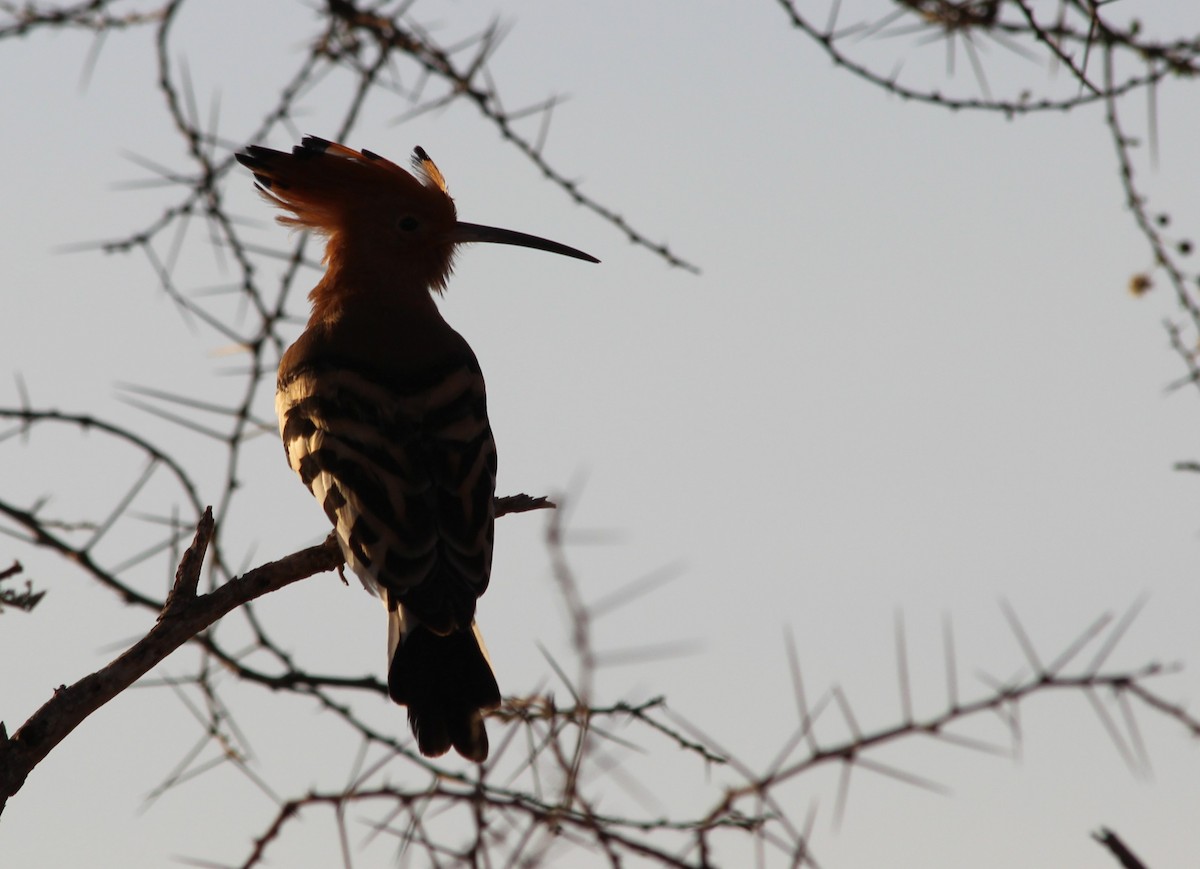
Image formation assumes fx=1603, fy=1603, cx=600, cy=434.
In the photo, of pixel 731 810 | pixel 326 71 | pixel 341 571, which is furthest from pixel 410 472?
pixel 731 810

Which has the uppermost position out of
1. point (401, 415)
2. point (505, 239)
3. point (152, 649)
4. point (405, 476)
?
point (505, 239)

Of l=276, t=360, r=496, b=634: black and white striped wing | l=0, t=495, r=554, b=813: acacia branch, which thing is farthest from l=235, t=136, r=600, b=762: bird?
l=0, t=495, r=554, b=813: acacia branch

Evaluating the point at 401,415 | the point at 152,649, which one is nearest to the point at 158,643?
the point at 152,649

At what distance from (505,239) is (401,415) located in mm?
998

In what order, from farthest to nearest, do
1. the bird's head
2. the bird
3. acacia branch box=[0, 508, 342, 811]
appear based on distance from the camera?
the bird's head
the bird
acacia branch box=[0, 508, 342, 811]

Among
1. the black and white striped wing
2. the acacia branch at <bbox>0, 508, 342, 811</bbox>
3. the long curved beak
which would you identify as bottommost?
the acacia branch at <bbox>0, 508, 342, 811</bbox>

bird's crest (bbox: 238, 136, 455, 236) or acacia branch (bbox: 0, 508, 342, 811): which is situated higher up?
bird's crest (bbox: 238, 136, 455, 236)

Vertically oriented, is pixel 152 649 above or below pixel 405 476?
below

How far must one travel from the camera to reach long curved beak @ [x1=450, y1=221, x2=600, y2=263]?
4.04 m

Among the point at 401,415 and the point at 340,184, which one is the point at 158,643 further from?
the point at 340,184

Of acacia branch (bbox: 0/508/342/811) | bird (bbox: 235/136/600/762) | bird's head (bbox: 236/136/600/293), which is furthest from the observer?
bird's head (bbox: 236/136/600/293)

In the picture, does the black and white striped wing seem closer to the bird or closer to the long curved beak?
the bird

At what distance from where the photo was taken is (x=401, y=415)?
10.5ft

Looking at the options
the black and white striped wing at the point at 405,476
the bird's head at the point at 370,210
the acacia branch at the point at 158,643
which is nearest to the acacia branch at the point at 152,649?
the acacia branch at the point at 158,643
